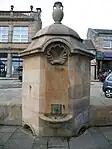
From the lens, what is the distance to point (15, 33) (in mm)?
41906

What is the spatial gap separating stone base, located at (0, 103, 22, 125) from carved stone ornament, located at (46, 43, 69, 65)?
74.4 inches

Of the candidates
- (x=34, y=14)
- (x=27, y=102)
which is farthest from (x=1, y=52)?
(x=27, y=102)

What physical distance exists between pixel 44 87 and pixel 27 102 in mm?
865

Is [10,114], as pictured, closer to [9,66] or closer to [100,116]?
[100,116]

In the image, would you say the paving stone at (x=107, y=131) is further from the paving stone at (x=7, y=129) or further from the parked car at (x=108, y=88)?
the parked car at (x=108, y=88)

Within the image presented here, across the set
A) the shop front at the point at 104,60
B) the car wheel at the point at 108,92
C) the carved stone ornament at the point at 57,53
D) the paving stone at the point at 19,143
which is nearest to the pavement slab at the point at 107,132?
the paving stone at the point at 19,143

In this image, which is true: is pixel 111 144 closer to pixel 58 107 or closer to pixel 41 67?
pixel 58 107

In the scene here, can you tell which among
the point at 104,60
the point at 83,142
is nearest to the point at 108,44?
the point at 104,60

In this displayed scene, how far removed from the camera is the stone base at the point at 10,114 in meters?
6.98

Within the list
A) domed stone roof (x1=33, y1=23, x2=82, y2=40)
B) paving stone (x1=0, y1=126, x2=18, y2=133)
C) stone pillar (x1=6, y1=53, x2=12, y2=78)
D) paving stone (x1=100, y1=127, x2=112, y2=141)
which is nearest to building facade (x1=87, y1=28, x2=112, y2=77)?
stone pillar (x1=6, y1=53, x2=12, y2=78)

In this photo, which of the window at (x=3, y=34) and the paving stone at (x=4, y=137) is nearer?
the paving stone at (x=4, y=137)

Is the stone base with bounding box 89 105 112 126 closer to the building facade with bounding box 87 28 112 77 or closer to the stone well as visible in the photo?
the stone well

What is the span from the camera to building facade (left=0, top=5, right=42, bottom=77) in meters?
41.4

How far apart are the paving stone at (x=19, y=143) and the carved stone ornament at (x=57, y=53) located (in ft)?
6.37
